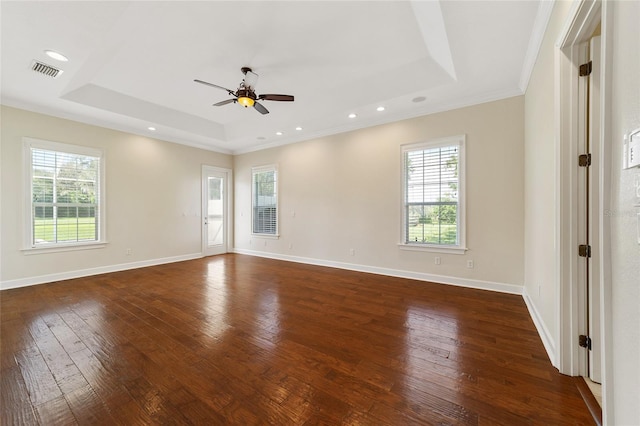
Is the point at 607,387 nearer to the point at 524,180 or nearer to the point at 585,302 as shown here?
the point at 585,302

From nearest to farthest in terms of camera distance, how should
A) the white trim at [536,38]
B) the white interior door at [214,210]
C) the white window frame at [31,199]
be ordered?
the white trim at [536,38] < the white window frame at [31,199] < the white interior door at [214,210]

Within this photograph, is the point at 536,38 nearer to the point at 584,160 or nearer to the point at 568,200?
the point at 584,160

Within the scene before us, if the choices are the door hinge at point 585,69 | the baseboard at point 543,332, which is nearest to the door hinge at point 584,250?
the baseboard at point 543,332

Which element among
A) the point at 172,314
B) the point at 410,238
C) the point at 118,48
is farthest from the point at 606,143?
the point at 118,48

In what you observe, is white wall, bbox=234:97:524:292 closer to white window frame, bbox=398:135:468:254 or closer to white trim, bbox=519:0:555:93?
white window frame, bbox=398:135:468:254

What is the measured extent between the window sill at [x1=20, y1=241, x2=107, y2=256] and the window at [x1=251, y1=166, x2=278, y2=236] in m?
3.22

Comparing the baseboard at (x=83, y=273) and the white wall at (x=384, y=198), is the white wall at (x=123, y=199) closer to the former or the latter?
the baseboard at (x=83, y=273)

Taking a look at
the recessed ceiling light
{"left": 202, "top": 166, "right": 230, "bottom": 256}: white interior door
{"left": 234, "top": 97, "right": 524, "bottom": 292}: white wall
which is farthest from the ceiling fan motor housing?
{"left": 202, "top": 166, "right": 230, "bottom": 256}: white interior door

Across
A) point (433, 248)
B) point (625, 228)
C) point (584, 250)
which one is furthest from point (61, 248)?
point (584, 250)

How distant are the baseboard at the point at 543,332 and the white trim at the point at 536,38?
272cm

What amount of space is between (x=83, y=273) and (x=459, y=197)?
6.81m

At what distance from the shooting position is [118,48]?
3.06m

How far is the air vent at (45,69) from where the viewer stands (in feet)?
10.0

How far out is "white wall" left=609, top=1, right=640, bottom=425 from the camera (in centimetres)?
93
